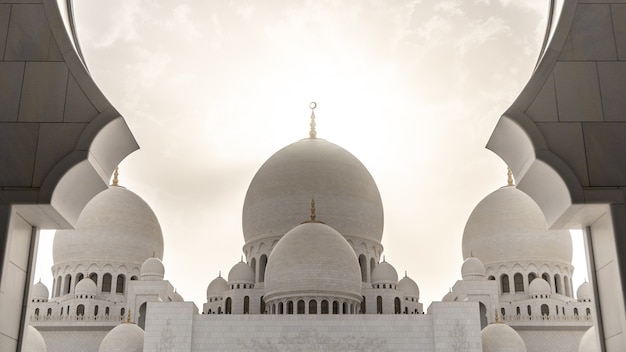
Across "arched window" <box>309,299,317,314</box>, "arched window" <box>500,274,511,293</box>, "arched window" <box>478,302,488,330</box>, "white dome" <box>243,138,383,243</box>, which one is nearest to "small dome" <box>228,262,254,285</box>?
"white dome" <box>243,138,383,243</box>

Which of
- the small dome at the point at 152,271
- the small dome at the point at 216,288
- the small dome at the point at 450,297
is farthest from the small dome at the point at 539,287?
the small dome at the point at 152,271

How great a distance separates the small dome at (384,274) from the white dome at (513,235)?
6.00m

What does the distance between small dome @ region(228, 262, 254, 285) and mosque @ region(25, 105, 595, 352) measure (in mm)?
74

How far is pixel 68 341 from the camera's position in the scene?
3291 cm

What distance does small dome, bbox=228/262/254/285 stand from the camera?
32094mm

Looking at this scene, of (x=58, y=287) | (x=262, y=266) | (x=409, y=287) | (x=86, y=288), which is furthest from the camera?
(x=58, y=287)

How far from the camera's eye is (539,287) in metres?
33.7

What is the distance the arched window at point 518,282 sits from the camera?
35.2 m

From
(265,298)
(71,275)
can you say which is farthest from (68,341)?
(265,298)

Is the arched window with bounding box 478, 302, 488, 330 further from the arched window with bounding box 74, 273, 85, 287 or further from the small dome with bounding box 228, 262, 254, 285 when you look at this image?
the arched window with bounding box 74, 273, 85, 287

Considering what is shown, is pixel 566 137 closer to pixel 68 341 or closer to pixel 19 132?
pixel 19 132

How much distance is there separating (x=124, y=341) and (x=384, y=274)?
12190mm

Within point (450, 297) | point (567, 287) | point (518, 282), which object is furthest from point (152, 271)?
point (567, 287)

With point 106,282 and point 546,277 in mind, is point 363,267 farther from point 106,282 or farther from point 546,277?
point 106,282
